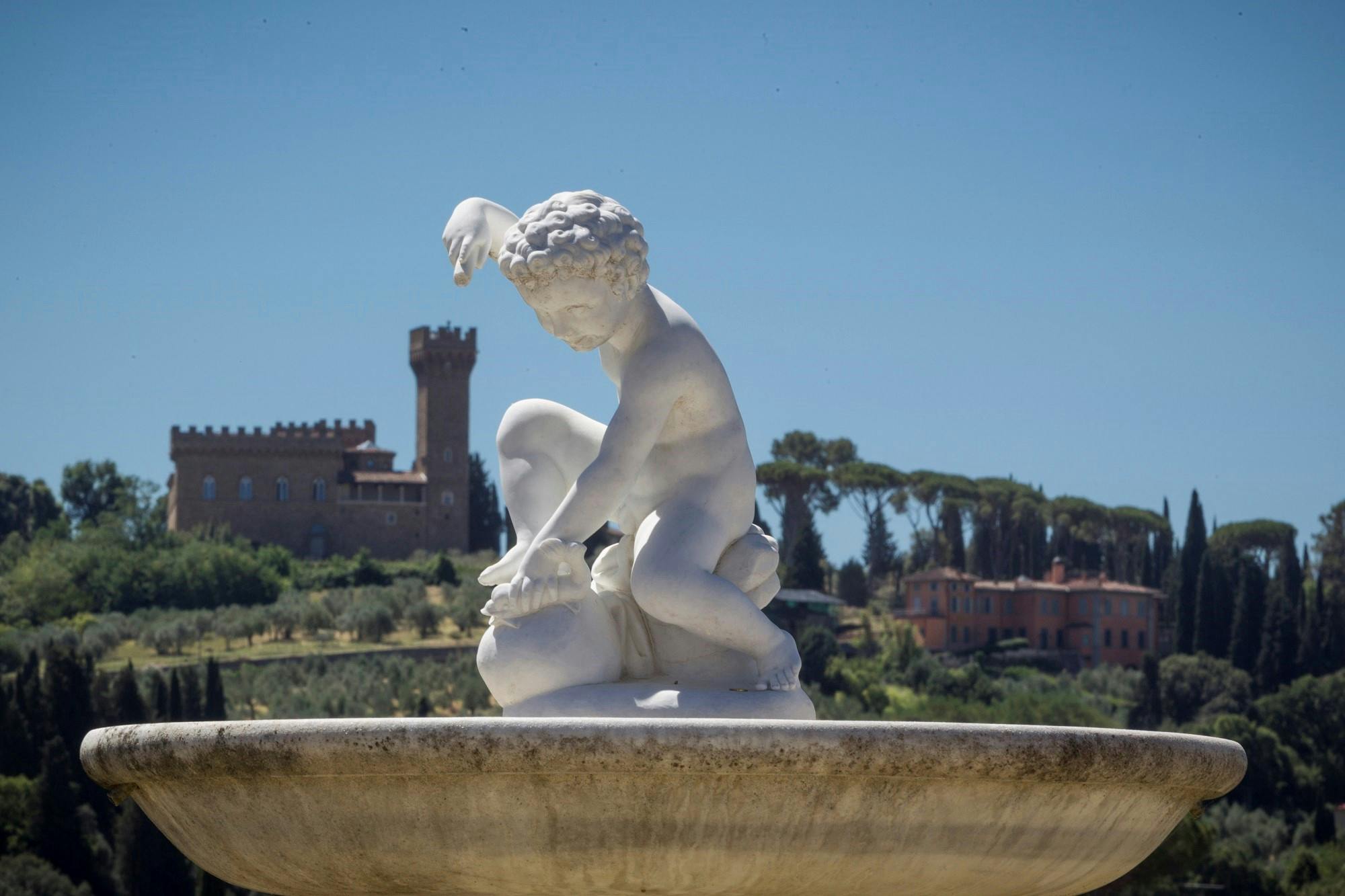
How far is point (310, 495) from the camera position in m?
112

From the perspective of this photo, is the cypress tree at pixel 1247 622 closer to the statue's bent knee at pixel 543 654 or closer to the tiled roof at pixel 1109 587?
the tiled roof at pixel 1109 587

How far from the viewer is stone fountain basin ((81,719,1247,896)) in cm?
457

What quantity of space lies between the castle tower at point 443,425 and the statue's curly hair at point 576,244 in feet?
346

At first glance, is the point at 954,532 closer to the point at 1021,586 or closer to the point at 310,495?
the point at 1021,586

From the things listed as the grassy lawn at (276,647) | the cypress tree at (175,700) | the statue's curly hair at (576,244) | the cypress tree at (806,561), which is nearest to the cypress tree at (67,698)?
the cypress tree at (175,700)

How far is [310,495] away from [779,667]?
107m

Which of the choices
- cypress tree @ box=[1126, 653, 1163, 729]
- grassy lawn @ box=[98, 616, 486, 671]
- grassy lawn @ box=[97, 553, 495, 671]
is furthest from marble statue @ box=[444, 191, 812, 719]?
cypress tree @ box=[1126, 653, 1163, 729]

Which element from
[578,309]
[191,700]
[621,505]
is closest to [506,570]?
[621,505]

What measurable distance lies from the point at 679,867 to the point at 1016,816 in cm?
83

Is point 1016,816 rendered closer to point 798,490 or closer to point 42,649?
point 42,649

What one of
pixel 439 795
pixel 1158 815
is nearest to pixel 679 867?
pixel 439 795

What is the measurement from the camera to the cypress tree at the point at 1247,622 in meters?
83.6

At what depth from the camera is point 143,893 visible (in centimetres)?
4456

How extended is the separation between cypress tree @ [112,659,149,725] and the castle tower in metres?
56.1
